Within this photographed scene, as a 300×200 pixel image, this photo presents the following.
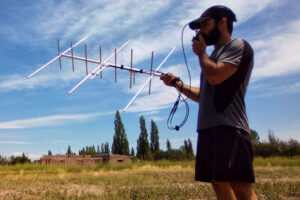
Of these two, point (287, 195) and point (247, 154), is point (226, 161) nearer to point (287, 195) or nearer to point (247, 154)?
point (247, 154)

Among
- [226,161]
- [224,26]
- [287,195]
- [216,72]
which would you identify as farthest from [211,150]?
[287,195]

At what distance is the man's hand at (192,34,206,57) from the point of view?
1.89 m

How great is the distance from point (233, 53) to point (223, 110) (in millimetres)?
380

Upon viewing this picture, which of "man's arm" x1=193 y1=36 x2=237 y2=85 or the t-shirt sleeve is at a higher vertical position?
the t-shirt sleeve

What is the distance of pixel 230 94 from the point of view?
5.99 feet

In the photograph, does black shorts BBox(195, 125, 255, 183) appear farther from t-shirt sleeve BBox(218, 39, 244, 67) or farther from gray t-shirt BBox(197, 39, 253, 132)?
t-shirt sleeve BBox(218, 39, 244, 67)

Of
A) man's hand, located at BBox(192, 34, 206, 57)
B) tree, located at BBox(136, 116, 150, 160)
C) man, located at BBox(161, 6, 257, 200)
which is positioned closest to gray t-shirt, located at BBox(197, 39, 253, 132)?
man, located at BBox(161, 6, 257, 200)

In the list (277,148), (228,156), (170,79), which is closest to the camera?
(228,156)

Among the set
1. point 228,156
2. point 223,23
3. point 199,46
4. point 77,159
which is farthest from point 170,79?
point 77,159

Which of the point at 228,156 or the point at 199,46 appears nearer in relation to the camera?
the point at 228,156

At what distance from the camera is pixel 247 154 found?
170cm

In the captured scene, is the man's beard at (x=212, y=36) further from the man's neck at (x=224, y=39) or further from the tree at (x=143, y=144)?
the tree at (x=143, y=144)

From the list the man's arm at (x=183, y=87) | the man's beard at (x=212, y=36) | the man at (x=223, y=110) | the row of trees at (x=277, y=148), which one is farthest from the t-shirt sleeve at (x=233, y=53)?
the row of trees at (x=277, y=148)

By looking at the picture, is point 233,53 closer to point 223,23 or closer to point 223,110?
point 223,23
